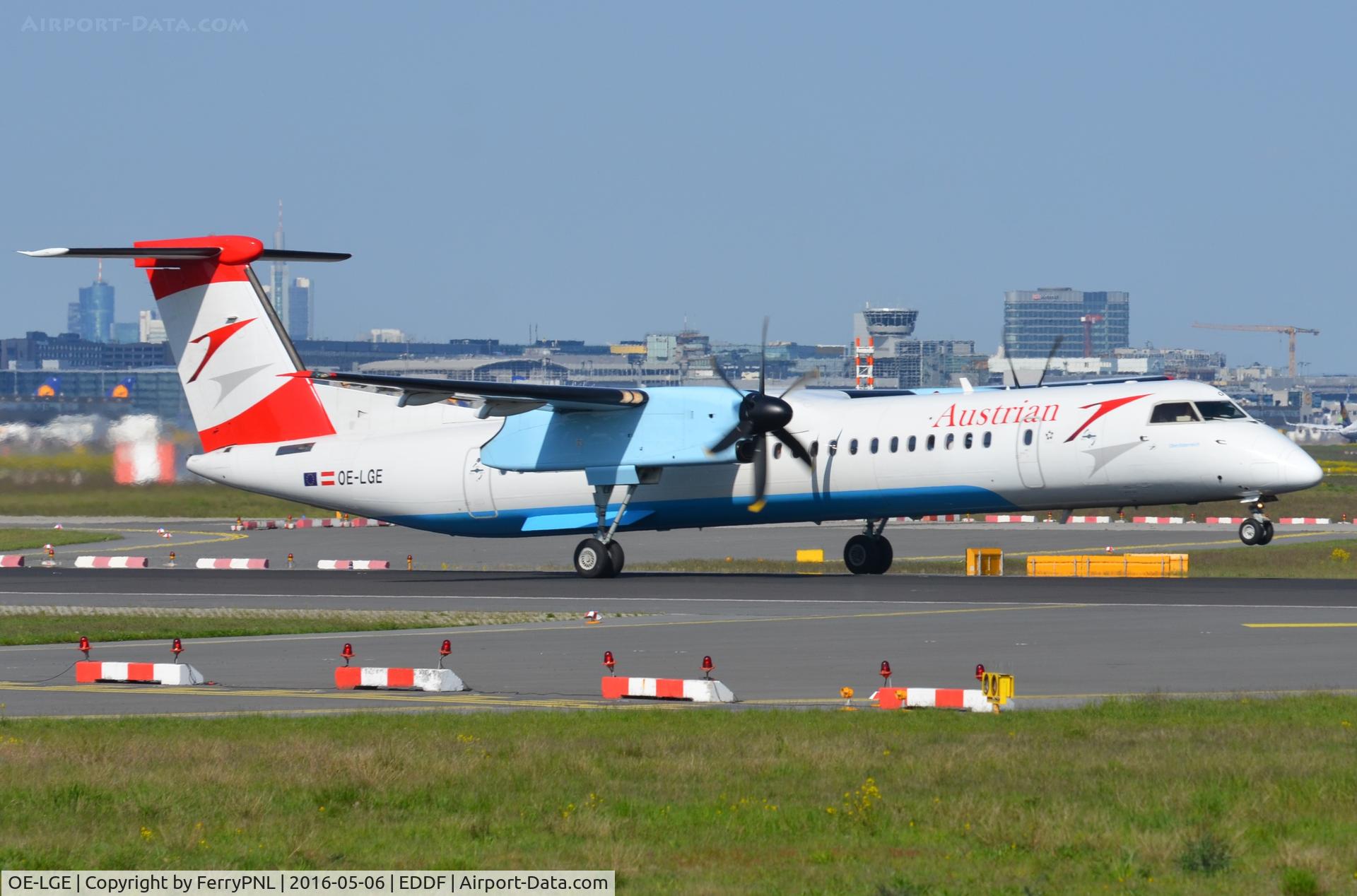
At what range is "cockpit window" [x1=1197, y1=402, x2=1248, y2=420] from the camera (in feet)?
104

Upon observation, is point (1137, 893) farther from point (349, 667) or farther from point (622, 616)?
point (622, 616)

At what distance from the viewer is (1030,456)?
32562 millimetres

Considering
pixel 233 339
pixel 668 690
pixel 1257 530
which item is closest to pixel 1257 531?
pixel 1257 530

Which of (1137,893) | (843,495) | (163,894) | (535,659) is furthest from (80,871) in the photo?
(843,495)

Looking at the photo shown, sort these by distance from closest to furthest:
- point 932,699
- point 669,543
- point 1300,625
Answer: point 932,699
point 1300,625
point 669,543

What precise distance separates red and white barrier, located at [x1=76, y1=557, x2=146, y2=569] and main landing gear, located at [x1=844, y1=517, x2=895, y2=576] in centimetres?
2044

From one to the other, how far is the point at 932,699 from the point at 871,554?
779 inches

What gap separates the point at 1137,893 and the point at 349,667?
1294cm

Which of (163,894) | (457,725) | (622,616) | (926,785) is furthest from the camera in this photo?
(622,616)

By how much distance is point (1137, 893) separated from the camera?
30.5 feet

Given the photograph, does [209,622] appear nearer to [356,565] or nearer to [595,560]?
[595,560]

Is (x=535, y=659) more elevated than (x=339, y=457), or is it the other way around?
(x=339, y=457)

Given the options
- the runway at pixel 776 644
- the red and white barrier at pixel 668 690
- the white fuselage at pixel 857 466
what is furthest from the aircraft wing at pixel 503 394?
the red and white barrier at pixel 668 690

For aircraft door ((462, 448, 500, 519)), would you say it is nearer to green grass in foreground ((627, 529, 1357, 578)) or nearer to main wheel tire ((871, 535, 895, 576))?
green grass in foreground ((627, 529, 1357, 578))
